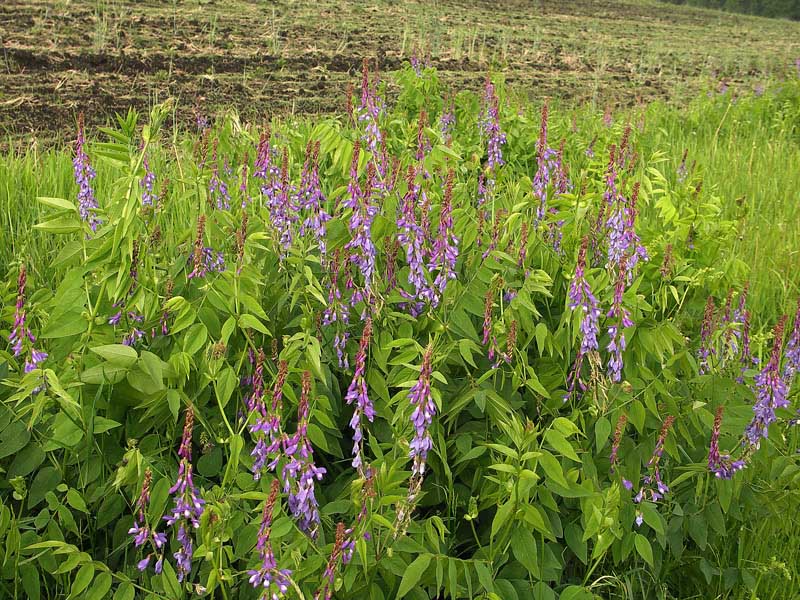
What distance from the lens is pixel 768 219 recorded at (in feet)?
17.4

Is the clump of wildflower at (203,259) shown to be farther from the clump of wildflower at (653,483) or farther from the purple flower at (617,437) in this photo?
the clump of wildflower at (653,483)

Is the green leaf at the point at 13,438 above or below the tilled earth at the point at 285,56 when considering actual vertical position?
below

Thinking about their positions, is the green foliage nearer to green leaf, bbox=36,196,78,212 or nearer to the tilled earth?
green leaf, bbox=36,196,78,212

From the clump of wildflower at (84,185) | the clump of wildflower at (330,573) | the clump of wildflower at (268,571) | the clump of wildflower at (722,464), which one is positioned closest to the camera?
the clump of wildflower at (268,571)

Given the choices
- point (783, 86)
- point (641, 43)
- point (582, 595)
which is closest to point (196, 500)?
point (582, 595)

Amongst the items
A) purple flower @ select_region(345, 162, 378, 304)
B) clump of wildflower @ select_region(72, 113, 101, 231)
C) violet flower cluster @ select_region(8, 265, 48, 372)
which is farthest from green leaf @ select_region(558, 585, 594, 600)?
clump of wildflower @ select_region(72, 113, 101, 231)

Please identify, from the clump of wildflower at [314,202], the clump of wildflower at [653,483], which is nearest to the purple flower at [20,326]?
the clump of wildflower at [314,202]

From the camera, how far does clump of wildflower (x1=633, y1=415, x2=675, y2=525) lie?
2.18m

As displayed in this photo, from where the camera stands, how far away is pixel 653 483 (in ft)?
8.03

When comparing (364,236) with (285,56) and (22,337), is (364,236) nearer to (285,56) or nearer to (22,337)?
(22,337)

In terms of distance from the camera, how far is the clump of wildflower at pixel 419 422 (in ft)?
5.85

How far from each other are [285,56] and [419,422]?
8.85 metres

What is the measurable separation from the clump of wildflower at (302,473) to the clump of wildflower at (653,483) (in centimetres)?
91

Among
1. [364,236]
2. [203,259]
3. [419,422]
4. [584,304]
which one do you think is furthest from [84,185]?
[584,304]
